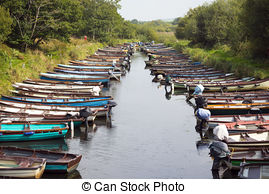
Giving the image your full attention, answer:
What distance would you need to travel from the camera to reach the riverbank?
29247mm

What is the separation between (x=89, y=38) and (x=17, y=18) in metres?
36.7

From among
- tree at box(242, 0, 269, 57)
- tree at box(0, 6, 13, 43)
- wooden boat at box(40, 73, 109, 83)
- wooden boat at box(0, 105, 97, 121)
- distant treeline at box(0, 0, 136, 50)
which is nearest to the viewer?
wooden boat at box(0, 105, 97, 121)

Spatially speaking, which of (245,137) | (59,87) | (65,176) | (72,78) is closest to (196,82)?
(72,78)

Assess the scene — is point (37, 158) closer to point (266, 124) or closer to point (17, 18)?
point (266, 124)

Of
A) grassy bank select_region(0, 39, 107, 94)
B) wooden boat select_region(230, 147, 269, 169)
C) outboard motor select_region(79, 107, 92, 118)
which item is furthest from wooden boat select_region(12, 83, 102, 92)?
wooden boat select_region(230, 147, 269, 169)

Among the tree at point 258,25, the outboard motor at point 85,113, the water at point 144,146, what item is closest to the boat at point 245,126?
the water at point 144,146

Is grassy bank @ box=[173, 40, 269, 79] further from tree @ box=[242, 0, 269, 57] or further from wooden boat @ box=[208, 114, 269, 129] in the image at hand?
wooden boat @ box=[208, 114, 269, 129]

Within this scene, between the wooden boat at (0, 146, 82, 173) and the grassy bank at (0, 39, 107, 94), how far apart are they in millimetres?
11825

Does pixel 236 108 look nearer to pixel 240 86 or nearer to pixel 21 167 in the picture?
pixel 240 86

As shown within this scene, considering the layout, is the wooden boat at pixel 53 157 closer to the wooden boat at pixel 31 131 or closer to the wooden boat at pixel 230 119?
the wooden boat at pixel 31 131

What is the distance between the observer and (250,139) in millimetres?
16438

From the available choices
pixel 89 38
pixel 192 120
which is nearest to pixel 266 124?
pixel 192 120

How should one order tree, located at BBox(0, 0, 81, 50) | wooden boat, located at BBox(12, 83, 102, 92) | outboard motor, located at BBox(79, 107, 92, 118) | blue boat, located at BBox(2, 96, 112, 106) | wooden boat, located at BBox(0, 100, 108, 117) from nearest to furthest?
outboard motor, located at BBox(79, 107, 92, 118) < wooden boat, located at BBox(0, 100, 108, 117) < blue boat, located at BBox(2, 96, 112, 106) < wooden boat, located at BBox(12, 83, 102, 92) < tree, located at BBox(0, 0, 81, 50)

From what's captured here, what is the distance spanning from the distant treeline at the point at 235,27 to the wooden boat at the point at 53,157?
24.9 meters
